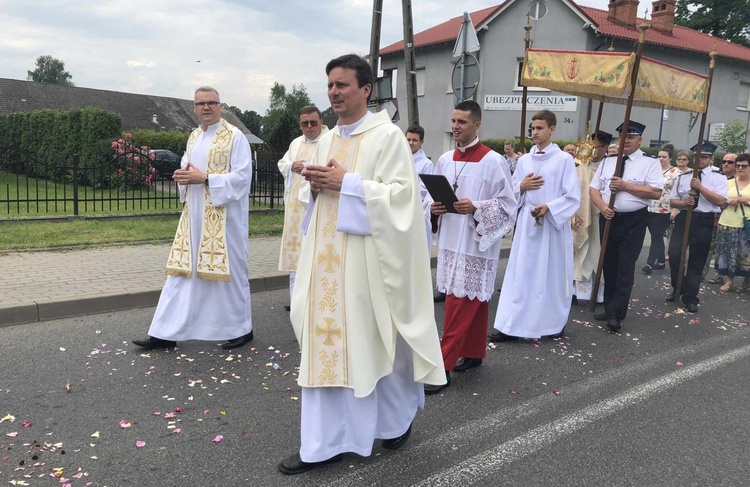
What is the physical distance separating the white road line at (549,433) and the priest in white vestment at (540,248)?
122 centimetres

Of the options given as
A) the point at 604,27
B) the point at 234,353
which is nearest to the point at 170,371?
the point at 234,353

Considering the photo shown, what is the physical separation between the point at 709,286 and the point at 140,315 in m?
8.06

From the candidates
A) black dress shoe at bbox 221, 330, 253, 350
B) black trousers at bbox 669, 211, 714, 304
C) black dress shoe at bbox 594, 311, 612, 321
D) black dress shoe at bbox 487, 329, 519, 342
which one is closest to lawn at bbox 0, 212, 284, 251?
black dress shoe at bbox 221, 330, 253, 350

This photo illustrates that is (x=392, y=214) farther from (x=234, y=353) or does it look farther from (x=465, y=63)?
(x=465, y=63)

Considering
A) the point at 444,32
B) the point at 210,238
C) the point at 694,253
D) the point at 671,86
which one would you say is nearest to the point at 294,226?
the point at 210,238

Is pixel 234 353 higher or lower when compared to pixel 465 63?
lower

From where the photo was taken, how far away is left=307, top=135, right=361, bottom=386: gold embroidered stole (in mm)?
2918

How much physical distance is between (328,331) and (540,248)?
3202 millimetres

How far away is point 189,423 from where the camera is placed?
354cm

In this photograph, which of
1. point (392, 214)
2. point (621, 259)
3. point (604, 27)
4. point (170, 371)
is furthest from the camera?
point (604, 27)

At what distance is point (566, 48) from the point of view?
24406mm

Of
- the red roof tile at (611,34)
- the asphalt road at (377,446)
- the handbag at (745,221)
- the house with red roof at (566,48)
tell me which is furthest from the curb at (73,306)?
the red roof tile at (611,34)

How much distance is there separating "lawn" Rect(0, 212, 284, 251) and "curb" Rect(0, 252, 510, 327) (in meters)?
2.99

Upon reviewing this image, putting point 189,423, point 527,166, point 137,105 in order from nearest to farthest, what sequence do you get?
point 189,423
point 527,166
point 137,105
